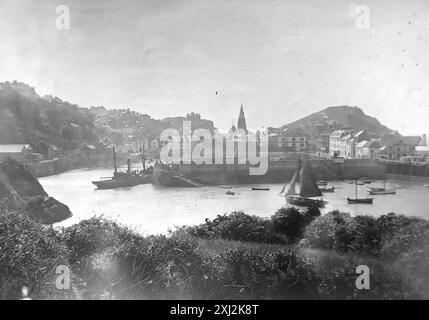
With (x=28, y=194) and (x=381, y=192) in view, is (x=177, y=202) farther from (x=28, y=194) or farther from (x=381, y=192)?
(x=381, y=192)

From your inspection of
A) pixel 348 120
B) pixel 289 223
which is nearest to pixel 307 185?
pixel 289 223

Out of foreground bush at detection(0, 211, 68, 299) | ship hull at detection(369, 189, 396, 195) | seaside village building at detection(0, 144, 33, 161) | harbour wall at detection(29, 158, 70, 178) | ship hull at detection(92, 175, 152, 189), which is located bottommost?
ship hull at detection(369, 189, 396, 195)

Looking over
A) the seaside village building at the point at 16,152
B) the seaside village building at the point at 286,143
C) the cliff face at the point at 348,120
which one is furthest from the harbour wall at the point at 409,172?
the seaside village building at the point at 16,152

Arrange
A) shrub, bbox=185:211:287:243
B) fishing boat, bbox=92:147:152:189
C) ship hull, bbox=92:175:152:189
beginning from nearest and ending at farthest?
1. shrub, bbox=185:211:287:243
2. ship hull, bbox=92:175:152:189
3. fishing boat, bbox=92:147:152:189

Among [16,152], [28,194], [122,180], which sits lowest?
[122,180]

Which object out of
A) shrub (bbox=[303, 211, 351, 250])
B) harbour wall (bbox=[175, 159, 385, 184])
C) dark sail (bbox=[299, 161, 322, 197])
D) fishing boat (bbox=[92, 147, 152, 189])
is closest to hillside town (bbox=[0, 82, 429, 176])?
harbour wall (bbox=[175, 159, 385, 184])

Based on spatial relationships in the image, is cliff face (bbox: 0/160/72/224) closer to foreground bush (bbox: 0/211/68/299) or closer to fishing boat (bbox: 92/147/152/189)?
foreground bush (bbox: 0/211/68/299)
